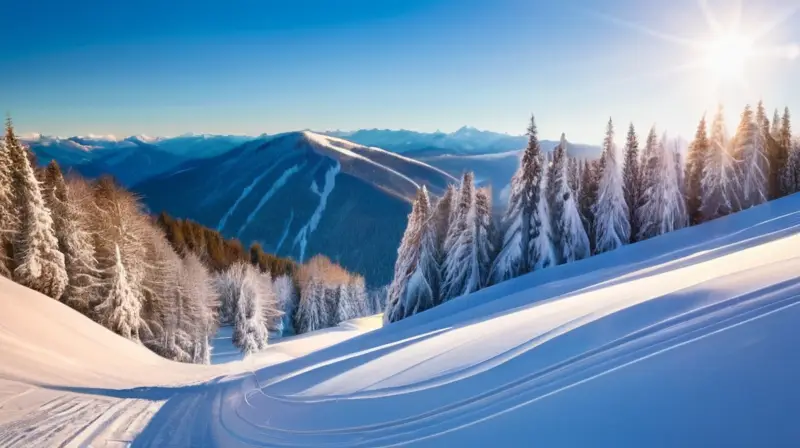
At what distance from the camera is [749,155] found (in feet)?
96.3

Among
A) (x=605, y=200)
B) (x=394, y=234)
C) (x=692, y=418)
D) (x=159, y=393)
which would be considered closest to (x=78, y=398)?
(x=159, y=393)

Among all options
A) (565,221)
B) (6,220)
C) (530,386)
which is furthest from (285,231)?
(530,386)

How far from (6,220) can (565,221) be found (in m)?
27.8

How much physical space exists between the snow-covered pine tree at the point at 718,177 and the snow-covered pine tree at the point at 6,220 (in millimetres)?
39787

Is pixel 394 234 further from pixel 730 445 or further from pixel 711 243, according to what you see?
pixel 730 445

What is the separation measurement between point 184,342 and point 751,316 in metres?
28.4

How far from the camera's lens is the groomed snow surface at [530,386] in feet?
16.2

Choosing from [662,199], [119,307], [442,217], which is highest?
[662,199]

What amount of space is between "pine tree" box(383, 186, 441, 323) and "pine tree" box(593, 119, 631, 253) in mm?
10097

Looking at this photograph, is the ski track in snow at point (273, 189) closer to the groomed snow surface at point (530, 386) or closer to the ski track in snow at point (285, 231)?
the ski track in snow at point (285, 231)

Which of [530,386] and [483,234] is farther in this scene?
[483,234]

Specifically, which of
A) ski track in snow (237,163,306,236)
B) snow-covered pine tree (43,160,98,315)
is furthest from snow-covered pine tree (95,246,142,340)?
ski track in snow (237,163,306,236)

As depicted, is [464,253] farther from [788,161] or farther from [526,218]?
[788,161]

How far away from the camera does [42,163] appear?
2620cm
